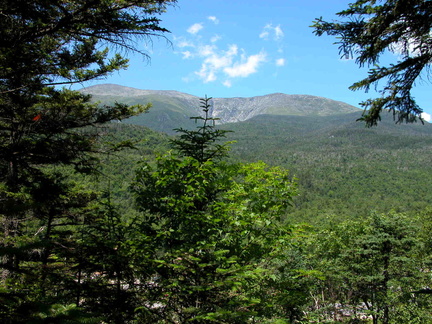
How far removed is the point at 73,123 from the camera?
7328 mm

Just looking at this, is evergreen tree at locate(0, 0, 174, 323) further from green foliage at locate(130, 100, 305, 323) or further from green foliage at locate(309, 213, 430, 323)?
green foliage at locate(309, 213, 430, 323)

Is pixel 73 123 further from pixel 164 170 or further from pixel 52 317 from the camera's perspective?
pixel 52 317

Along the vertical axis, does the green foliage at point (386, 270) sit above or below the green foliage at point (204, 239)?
below

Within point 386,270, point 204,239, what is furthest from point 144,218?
point 386,270

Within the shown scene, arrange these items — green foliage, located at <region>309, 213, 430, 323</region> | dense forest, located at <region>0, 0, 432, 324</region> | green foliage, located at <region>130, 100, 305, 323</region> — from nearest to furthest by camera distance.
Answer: dense forest, located at <region>0, 0, 432, 324</region> → green foliage, located at <region>130, 100, 305, 323</region> → green foliage, located at <region>309, 213, 430, 323</region>

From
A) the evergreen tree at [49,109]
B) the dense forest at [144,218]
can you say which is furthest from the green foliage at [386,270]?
the evergreen tree at [49,109]

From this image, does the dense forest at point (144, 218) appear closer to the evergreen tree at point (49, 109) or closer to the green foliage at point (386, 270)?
the evergreen tree at point (49, 109)

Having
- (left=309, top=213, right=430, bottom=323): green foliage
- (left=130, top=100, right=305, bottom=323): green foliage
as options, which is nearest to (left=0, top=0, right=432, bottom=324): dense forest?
(left=130, top=100, right=305, bottom=323): green foliage

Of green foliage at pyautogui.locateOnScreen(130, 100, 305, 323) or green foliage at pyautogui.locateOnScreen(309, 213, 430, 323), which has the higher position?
green foliage at pyautogui.locateOnScreen(130, 100, 305, 323)

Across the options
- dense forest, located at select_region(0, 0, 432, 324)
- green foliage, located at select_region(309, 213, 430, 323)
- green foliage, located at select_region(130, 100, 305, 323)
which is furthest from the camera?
green foliage, located at select_region(309, 213, 430, 323)

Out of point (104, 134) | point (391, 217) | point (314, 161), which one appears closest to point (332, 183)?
point (314, 161)

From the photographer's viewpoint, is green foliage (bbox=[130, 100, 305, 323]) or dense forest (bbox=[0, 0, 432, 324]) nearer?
dense forest (bbox=[0, 0, 432, 324])

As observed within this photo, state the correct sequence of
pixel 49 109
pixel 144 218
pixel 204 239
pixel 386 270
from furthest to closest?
pixel 386 270, pixel 49 109, pixel 144 218, pixel 204 239

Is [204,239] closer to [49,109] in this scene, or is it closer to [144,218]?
[144,218]
